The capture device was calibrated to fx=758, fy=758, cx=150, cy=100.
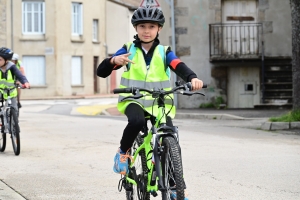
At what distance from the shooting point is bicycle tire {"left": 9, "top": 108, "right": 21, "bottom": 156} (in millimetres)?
11320

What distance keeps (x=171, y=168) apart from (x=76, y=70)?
1689 inches

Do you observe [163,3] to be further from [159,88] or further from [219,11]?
[159,88]

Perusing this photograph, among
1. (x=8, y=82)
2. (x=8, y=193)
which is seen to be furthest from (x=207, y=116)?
(x=8, y=193)

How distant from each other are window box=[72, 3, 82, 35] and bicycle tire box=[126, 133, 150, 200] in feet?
138

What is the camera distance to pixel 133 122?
19.1 ft

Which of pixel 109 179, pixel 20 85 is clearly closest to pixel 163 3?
pixel 20 85

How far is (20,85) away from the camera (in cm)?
1185

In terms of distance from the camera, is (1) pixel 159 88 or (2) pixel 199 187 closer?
(1) pixel 159 88

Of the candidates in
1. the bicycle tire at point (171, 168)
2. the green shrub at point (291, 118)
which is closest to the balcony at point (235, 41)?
the green shrub at point (291, 118)

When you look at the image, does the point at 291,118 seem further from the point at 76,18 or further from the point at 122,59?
the point at 76,18

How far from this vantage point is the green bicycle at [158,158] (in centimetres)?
536

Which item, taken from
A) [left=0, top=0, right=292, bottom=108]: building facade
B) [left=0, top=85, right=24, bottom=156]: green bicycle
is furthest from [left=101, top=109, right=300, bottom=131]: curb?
[left=0, top=85, right=24, bottom=156]: green bicycle

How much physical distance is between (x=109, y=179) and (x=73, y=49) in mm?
39373

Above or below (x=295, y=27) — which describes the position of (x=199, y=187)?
below
